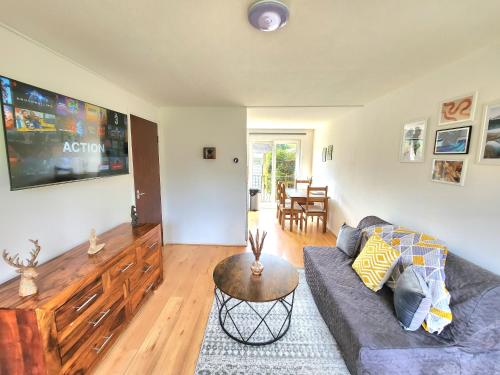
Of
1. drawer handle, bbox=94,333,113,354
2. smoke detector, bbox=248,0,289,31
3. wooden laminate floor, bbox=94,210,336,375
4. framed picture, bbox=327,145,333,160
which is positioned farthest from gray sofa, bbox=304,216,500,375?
framed picture, bbox=327,145,333,160

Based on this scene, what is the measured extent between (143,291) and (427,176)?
2.87 metres

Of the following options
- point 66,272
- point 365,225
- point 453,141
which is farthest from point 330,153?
point 66,272

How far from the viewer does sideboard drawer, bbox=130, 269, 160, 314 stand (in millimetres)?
1883

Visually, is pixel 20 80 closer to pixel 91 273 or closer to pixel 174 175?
pixel 91 273

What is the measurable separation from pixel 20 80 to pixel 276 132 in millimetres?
5158

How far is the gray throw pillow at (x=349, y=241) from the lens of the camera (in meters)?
2.23

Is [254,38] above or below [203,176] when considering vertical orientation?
above

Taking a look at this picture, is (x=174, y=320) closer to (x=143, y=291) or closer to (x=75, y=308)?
(x=143, y=291)

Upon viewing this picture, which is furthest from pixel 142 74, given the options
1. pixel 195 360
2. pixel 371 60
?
pixel 195 360

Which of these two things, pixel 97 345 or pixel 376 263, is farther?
pixel 376 263

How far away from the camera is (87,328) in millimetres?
1375

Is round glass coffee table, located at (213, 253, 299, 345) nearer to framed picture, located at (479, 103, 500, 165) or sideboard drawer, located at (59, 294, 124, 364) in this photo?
sideboard drawer, located at (59, 294, 124, 364)

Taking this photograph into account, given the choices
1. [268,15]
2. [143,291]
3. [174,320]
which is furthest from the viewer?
[143,291]

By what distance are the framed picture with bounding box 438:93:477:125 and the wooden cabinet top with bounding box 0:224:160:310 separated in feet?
9.36
